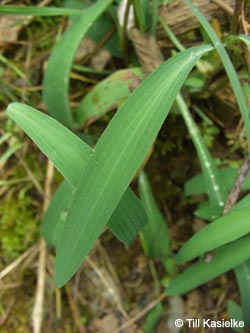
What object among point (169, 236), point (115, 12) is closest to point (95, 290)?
point (169, 236)

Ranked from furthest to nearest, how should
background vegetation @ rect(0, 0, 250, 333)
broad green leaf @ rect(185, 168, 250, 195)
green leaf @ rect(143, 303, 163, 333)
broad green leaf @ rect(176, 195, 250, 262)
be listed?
green leaf @ rect(143, 303, 163, 333) → background vegetation @ rect(0, 0, 250, 333) → broad green leaf @ rect(185, 168, 250, 195) → broad green leaf @ rect(176, 195, 250, 262)

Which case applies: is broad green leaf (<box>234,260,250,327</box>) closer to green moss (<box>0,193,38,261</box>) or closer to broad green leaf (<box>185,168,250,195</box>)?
broad green leaf (<box>185,168,250,195</box>)

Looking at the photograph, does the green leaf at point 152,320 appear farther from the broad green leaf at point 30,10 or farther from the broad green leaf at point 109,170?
the broad green leaf at point 30,10

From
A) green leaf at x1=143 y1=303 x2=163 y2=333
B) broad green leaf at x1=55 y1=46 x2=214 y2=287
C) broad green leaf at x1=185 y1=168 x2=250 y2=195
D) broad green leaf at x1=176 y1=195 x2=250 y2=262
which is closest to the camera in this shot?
broad green leaf at x1=55 y1=46 x2=214 y2=287

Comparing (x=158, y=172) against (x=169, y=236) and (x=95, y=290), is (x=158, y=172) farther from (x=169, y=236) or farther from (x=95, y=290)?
(x=95, y=290)

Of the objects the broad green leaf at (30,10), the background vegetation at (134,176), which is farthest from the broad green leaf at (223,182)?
the broad green leaf at (30,10)

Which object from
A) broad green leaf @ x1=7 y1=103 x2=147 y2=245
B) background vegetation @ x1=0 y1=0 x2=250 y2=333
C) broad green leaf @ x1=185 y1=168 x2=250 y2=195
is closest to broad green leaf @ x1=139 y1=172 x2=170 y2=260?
background vegetation @ x1=0 y1=0 x2=250 y2=333
